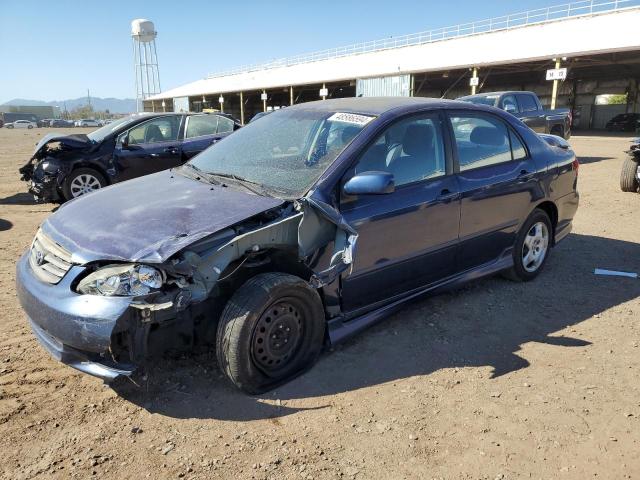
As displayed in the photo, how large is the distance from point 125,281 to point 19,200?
8.20m

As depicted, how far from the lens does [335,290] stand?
3.28 metres

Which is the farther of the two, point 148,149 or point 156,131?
point 156,131

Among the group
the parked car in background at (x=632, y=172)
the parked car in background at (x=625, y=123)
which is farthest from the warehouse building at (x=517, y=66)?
the parked car in background at (x=632, y=172)

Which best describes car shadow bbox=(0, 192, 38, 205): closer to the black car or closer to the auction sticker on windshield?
the black car

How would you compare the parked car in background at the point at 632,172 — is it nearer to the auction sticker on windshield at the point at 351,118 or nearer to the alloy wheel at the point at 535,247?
the alloy wheel at the point at 535,247

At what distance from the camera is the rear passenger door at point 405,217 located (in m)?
3.37

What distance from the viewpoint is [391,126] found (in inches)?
142

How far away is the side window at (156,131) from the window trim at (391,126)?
5.83m

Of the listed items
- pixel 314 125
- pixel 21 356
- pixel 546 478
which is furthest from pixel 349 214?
pixel 21 356

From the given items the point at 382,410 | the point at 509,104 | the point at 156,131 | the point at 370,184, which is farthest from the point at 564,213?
the point at 509,104

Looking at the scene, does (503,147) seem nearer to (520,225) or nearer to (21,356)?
(520,225)

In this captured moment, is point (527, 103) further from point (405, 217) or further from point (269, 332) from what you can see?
point (269, 332)

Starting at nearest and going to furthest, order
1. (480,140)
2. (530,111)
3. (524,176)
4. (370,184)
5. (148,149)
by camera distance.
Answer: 1. (370,184)
2. (480,140)
3. (524,176)
4. (148,149)
5. (530,111)

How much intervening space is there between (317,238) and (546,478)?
1727 millimetres
